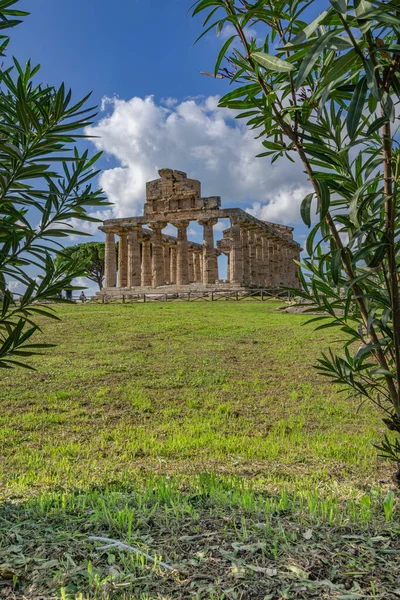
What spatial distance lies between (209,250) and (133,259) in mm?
7874

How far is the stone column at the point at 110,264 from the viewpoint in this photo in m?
42.5

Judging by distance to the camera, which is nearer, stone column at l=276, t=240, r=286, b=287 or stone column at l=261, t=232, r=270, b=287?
stone column at l=261, t=232, r=270, b=287

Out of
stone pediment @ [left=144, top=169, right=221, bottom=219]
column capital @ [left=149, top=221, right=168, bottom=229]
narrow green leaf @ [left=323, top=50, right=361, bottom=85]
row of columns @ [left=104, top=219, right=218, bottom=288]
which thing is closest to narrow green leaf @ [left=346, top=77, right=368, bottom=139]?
narrow green leaf @ [left=323, top=50, right=361, bottom=85]

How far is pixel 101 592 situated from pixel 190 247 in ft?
186

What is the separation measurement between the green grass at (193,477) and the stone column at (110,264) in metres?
30.6

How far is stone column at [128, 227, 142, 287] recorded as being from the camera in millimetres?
41156

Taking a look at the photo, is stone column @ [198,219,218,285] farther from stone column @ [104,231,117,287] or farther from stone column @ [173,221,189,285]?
stone column @ [104,231,117,287]

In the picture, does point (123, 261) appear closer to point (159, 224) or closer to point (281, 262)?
point (159, 224)

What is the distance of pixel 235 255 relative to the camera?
37.9 metres

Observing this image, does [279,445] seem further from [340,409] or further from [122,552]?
[122,552]

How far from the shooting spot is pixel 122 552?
84.9 inches

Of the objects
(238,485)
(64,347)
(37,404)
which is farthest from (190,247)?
(238,485)

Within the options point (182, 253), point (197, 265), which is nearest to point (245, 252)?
point (182, 253)

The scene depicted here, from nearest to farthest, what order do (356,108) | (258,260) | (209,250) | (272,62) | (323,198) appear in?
(356,108)
(272,62)
(323,198)
(209,250)
(258,260)
